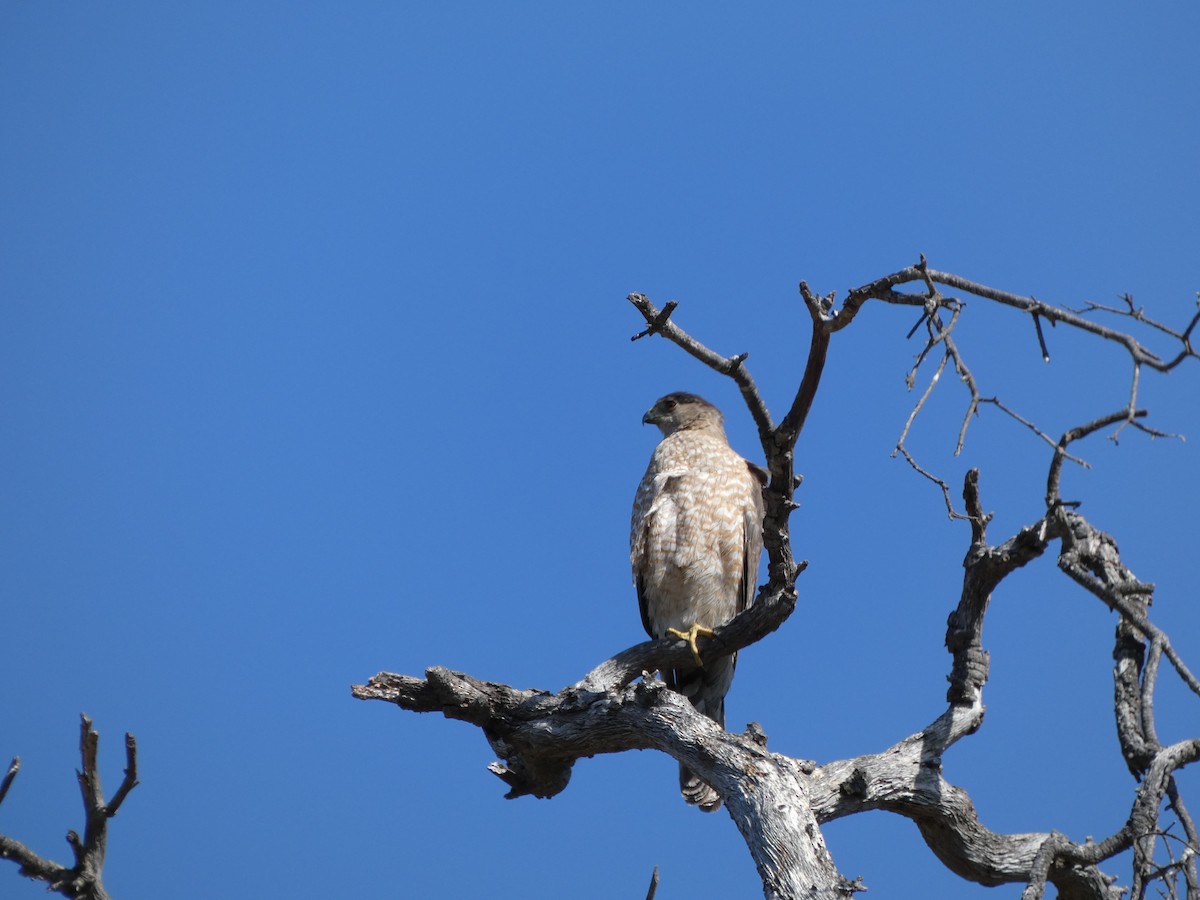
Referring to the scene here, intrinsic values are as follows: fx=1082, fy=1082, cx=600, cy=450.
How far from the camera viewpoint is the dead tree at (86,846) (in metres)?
3.29

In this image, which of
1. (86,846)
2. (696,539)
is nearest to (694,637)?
(696,539)

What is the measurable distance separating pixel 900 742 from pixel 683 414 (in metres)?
3.09

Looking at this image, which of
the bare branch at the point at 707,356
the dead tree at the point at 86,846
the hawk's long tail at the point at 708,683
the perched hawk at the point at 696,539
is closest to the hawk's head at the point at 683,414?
the perched hawk at the point at 696,539

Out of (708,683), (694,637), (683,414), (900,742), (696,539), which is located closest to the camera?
(900,742)

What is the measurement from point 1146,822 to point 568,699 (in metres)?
2.19

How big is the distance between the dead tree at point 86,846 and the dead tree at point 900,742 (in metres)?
1.34

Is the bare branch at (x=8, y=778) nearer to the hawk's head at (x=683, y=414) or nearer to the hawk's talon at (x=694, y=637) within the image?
the hawk's talon at (x=694, y=637)

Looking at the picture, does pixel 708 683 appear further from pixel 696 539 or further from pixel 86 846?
pixel 86 846

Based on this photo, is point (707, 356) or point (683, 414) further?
point (683, 414)

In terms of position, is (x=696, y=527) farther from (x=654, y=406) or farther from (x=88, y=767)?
(x=88, y=767)

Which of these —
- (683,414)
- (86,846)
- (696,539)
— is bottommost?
(86,846)

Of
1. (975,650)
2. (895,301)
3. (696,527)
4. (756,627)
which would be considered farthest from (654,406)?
(895,301)

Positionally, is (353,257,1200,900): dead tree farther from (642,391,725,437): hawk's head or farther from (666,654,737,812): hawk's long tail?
(642,391,725,437): hawk's head

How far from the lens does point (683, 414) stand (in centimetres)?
691
